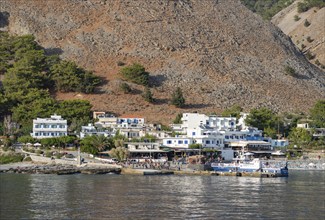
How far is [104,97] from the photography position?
128 m

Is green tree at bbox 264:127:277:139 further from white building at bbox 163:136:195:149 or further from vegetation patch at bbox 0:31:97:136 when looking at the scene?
vegetation patch at bbox 0:31:97:136

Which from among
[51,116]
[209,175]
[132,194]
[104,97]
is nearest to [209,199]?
[132,194]

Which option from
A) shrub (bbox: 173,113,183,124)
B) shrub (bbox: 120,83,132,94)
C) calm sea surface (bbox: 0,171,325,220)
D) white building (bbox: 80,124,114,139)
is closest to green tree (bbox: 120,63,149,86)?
shrub (bbox: 120,83,132,94)

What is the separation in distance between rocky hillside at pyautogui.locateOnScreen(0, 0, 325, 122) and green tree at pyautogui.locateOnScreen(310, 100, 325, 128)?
6744 mm

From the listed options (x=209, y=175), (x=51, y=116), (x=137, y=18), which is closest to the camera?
(x=209, y=175)

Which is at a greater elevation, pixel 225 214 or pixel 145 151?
pixel 145 151

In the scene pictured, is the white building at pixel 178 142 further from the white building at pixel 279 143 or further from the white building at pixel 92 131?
the white building at pixel 279 143

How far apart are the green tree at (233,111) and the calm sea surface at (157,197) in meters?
35.1

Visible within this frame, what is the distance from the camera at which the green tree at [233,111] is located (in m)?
121

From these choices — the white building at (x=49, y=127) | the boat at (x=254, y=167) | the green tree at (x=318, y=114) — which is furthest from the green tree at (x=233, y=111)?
the boat at (x=254, y=167)

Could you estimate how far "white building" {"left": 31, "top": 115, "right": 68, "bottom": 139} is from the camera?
359 ft

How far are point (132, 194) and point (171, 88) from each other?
65904mm

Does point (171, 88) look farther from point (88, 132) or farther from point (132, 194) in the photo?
point (132, 194)

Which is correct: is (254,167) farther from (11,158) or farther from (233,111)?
(233,111)
